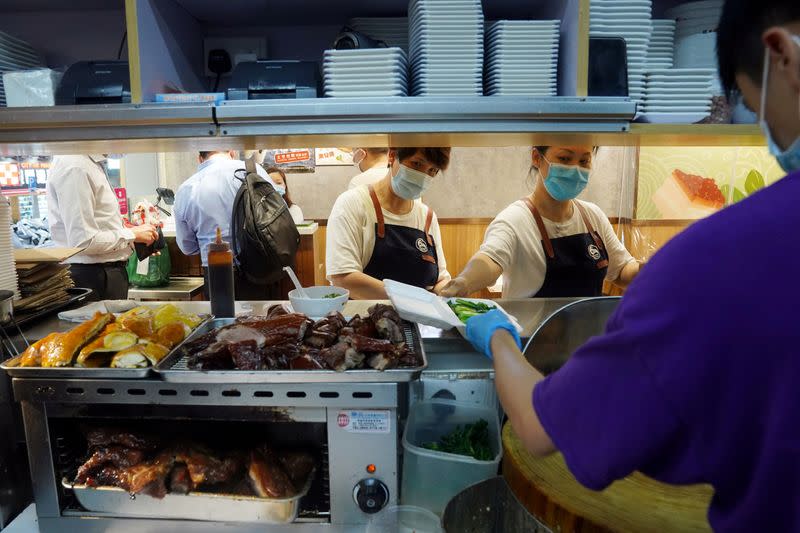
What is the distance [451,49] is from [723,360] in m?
1.21

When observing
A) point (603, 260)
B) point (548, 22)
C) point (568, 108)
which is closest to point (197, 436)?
point (568, 108)

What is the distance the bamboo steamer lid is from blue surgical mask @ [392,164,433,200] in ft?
5.69

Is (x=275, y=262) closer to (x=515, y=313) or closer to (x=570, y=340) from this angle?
(x=515, y=313)

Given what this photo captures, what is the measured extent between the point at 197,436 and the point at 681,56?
1864 millimetres

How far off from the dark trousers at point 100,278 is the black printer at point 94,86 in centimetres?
219

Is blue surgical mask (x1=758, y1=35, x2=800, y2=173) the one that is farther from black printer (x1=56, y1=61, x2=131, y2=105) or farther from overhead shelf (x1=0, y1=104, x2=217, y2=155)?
black printer (x1=56, y1=61, x2=131, y2=105)

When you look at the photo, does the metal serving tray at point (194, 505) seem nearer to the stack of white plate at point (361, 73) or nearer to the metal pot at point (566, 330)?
the metal pot at point (566, 330)

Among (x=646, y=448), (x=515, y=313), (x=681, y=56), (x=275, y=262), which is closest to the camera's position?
(x=646, y=448)

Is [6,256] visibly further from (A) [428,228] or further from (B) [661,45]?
(B) [661,45]

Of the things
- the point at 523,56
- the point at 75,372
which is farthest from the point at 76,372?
the point at 523,56

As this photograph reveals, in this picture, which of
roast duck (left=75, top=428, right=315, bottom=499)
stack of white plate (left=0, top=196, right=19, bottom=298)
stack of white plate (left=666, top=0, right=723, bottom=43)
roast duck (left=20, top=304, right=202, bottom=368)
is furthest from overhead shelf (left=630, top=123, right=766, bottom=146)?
stack of white plate (left=0, top=196, right=19, bottom=298)

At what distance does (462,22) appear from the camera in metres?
1.57

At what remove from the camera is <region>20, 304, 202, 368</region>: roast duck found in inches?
53.9

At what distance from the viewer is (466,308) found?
187 centimetres
